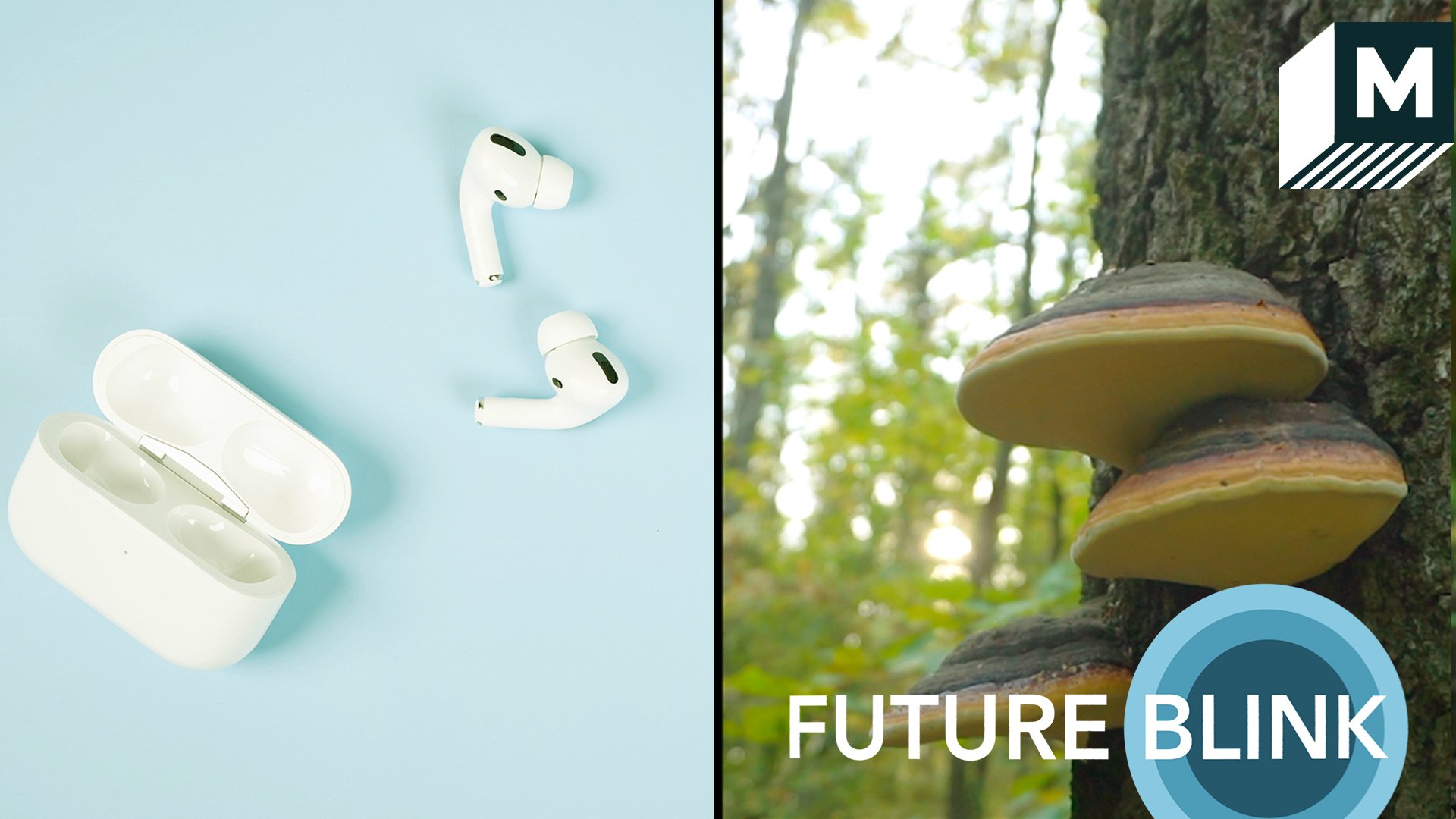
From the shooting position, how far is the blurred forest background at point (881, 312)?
108cm

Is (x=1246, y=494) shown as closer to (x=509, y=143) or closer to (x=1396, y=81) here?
(x=1396, y=81)

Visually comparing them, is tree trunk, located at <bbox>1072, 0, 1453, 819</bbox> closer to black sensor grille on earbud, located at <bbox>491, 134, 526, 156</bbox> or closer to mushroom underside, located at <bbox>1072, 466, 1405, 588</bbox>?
mushroom underside, located at <bbox>1072, 466, 1405, 588</bbox>

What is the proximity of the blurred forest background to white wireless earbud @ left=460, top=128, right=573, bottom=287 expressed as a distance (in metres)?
0.22

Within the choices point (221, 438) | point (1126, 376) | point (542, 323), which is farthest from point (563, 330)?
point (1126, 376)

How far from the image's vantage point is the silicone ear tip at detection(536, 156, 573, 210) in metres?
1.01

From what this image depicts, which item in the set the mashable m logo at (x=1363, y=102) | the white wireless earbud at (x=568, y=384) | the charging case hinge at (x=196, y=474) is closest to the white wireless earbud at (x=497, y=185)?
the white wireless earbud at (x=568, y=384)

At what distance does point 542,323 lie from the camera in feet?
3.33

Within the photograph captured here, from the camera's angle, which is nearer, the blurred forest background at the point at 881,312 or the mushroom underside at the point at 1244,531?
the mushroom underside at the point at 1244,531

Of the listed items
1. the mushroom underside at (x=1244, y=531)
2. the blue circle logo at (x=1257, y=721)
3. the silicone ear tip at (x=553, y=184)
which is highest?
the silicone ear tip at (x=553, y=184)

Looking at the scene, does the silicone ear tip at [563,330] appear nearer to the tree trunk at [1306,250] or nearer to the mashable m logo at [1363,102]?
the tree trunk at [1306,250]

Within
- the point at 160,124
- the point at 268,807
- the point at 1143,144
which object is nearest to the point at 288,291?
the point at 160,124

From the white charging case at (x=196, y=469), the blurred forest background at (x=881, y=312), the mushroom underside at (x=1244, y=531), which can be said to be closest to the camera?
the mushroom underside at (x=1244, y=531)

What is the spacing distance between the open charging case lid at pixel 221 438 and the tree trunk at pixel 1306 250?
853mm

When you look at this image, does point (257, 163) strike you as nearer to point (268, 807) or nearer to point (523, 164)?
point (523, 164)
